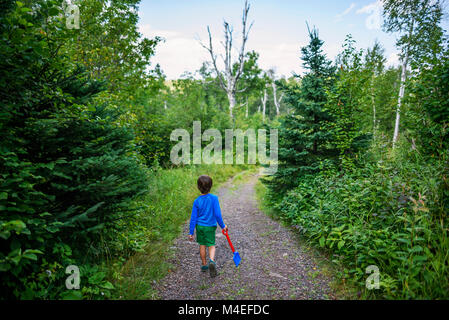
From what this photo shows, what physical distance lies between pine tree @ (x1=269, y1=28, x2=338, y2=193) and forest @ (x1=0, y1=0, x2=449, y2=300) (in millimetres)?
38

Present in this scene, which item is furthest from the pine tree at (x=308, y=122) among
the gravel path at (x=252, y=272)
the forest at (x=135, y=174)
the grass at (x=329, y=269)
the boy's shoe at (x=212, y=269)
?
the boy's shoe at (x=212, y=269)

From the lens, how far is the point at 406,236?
270cm

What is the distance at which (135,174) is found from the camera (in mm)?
3689

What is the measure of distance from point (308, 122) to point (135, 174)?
16.7ft

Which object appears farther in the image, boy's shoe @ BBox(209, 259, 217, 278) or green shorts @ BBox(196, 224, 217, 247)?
green shorts @ BBox(196, 224, 217, 247)

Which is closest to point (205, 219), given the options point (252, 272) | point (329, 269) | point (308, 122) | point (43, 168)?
point (252, 272)

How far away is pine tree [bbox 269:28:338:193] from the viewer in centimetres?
588

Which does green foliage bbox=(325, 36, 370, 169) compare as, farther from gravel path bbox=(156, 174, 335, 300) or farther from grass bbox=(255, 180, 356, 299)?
gravel path bbox=(156, 174, 335, 300)

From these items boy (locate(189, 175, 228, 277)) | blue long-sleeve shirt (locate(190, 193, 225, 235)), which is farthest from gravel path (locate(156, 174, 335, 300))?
blue long-sleeve shirt (locate(190, 193, 225, 235))

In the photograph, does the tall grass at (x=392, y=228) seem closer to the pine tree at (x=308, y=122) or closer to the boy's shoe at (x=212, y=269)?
the pine tree at (x=308, y=122)

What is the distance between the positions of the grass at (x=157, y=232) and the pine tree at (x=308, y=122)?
3261mm

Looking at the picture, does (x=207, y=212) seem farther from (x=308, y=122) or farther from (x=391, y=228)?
(x=308, y=122)
